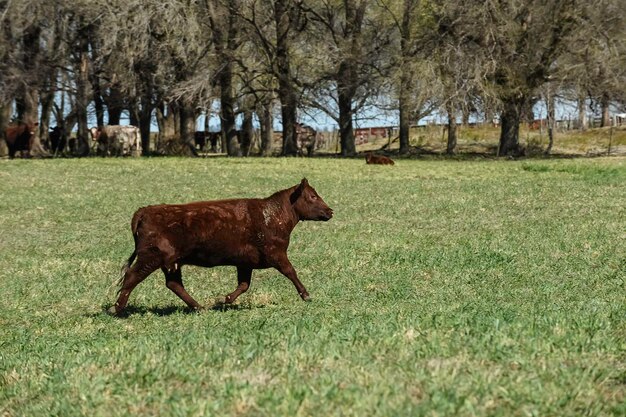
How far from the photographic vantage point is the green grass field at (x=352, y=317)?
218 inches

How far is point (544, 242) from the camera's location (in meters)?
16.3

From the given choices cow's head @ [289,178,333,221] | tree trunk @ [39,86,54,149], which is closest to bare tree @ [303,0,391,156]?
tree trunk @ [39,86,54,149]

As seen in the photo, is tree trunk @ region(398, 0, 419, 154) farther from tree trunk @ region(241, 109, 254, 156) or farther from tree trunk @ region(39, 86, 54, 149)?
tree trunk @ region(39, 86, 54, 149)

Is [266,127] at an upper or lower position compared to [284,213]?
upper

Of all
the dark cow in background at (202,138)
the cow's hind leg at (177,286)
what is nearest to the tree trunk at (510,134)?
the dark cow in background at (202,138)

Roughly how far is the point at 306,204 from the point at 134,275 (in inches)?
94.3

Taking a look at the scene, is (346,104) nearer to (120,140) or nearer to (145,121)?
(120,140)

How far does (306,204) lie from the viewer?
11484 mm

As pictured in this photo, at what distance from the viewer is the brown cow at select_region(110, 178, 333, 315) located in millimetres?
10406

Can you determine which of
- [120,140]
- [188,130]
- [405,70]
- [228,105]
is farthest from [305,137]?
[405,70]

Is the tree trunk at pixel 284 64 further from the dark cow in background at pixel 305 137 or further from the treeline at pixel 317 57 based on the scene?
the dark cow in background at pixel 305 137

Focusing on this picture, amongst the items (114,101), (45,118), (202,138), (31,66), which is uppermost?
(31,66)

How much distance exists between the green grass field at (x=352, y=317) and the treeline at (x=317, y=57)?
60.3 ft

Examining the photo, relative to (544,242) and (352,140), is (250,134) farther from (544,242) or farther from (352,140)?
(544,242)
